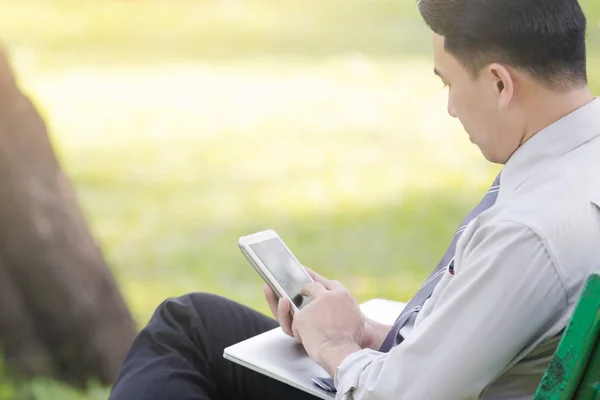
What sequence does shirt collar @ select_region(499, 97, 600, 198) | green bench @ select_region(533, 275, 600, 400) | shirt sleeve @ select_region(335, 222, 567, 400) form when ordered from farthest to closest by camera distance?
shirt collar @ select_region(499, 97, 600, 198) → shirt sleeve @ select_region(335, 222, 567, 400) → green bench @ select_region(533, 275, 600, 400)

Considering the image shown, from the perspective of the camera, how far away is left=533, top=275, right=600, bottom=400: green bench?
0.98m

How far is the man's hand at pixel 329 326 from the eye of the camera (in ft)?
4.41

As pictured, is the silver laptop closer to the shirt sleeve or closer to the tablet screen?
the tablet screen

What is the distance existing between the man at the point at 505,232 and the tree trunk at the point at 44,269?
153 centimetres

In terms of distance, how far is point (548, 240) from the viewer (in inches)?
42.3

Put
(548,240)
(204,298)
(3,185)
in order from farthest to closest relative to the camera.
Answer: (3,185) → (204,298) → (548,240)

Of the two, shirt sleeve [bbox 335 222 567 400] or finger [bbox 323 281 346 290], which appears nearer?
shirt sleeve [bbox 335 222 567 400]

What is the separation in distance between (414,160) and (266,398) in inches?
93.1

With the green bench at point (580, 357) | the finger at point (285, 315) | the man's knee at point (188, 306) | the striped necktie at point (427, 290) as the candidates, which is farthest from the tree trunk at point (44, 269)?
the green bench at point (580, 357)

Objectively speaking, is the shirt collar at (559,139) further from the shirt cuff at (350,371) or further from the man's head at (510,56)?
the shirt cuff at (350,371)

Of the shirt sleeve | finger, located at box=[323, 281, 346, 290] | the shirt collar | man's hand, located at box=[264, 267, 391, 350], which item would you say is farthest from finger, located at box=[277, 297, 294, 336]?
the shirt collar

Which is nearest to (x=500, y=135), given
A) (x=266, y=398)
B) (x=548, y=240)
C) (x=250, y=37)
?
(x=548, y=240)

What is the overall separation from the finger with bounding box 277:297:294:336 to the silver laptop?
1.1 inches

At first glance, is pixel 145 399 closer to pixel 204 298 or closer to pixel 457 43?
pixel 204 298
